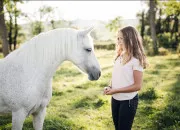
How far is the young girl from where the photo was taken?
117 inches

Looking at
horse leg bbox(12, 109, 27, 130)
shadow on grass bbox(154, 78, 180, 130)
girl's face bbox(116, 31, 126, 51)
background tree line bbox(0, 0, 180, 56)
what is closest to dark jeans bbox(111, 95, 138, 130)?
girl's face bbox(116, 31, 126, 51)

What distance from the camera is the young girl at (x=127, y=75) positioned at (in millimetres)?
2969

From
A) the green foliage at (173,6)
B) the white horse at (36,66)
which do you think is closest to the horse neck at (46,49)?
the white horse at (36,66)

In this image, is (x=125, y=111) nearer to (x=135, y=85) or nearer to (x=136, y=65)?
(x=135, y=85)

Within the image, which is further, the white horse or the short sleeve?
the white horse

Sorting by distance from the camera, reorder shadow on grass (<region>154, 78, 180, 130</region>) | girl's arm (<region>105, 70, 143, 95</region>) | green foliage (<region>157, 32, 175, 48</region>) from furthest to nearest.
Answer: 1. green foliage (<region>157, 32, 175, 48</region>)
2. shadow on grass (<region>154, 78, 180, 130</region>)
3. girl's arm (<region>105, 70, 143, 95</region>)

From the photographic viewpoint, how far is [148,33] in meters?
45.9

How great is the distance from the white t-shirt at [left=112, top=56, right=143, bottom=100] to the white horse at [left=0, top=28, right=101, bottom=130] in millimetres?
262

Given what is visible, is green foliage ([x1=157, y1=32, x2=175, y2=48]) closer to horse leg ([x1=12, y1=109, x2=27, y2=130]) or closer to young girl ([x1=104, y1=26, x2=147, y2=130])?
young girl ([x1=104, y1=26, x2=147, y2=130])

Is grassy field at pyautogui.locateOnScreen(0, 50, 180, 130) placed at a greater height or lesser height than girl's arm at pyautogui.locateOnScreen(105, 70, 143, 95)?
lesser

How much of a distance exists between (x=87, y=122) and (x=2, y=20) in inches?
267

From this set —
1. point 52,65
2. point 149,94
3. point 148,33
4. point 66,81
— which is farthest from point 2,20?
point 148,33

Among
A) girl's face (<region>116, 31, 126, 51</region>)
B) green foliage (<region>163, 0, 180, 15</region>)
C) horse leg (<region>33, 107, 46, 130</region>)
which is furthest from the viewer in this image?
green foliage (<region>163, 0, 180, 15</region>)

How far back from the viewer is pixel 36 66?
3.24 meters
